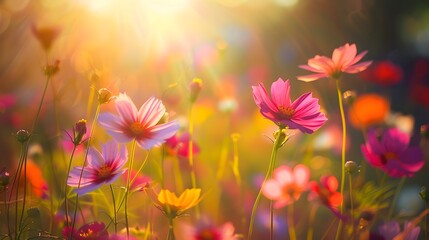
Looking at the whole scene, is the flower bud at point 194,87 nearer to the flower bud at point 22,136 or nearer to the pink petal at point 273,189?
the pink petal at point 273,189

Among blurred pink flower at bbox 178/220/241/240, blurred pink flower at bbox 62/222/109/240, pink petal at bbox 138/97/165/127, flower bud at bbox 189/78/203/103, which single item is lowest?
blurred pink flower at bbox 62/222/109/240

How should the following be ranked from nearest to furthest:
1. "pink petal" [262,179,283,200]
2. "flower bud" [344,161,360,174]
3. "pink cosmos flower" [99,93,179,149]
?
"pink cosmos flower" [99,93,179,149] < "flower bud" [344,161,360,174] < "pink petal" [262,179,283,200]

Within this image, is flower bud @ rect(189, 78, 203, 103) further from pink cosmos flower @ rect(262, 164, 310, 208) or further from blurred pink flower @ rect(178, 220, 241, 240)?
blurred pink flower @ rect(178, 220, 241, 240)

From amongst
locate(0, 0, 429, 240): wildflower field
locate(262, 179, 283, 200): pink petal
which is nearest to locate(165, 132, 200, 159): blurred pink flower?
locate(0, 0, 429, 240): wildflower field

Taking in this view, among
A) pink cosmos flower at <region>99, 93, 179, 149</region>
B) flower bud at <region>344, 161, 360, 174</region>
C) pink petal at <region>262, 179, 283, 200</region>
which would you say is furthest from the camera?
pink petal at <region>262, 179, 283, 200</region>

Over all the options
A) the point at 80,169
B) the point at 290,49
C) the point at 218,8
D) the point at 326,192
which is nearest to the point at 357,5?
the point at 290,49

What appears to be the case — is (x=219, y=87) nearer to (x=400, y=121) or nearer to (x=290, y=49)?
(x=400, y=121)

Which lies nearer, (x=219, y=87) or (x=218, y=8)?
(x=219, y=87)

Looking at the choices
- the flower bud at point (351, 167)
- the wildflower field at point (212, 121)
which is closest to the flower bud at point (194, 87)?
the wildflower field at point (212, 121)
